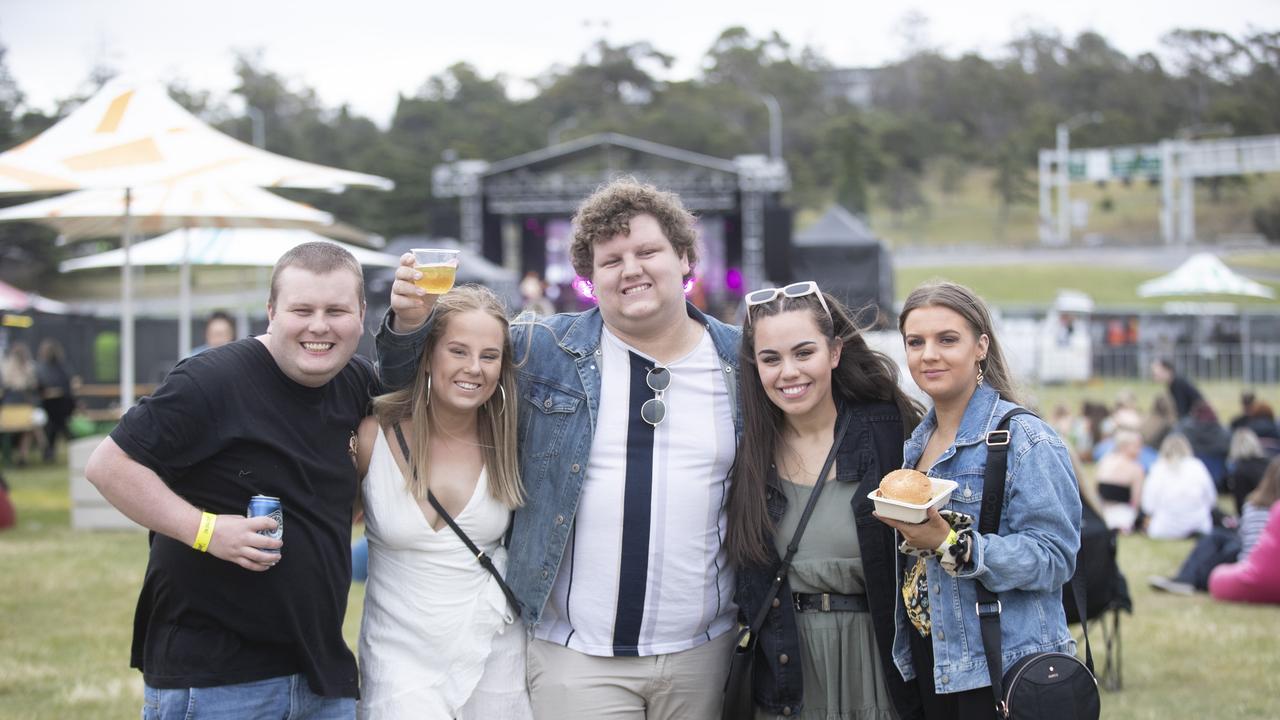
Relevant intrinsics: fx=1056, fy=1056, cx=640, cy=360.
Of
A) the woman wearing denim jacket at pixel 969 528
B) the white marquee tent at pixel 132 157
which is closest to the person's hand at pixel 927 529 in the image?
the woman wearing denim jacket at pixel 969 528

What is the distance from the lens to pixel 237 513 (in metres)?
2.59

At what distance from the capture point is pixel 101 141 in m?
8.24

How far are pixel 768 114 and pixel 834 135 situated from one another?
7.91 metres

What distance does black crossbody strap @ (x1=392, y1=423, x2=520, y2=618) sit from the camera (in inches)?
115

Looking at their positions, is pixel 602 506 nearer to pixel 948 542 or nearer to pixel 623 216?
pixel 623 216

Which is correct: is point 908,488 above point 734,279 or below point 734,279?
below

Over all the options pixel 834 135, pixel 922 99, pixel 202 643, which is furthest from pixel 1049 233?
pixel 202 643

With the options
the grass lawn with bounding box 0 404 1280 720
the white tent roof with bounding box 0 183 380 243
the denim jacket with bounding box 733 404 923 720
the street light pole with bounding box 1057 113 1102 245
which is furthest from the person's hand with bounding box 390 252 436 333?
the street light pole with bounding box 1057 113 1102 245

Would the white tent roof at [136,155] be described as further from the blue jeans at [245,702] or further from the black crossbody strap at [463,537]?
the blue jeans at [245,702]

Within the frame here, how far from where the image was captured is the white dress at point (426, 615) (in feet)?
9.41

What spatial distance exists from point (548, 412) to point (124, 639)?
171 inches

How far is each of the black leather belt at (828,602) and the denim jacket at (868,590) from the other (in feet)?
0.10

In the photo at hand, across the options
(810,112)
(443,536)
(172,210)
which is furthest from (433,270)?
(810,112)

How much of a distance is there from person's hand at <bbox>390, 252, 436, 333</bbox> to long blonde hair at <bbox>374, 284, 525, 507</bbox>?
0.06m
